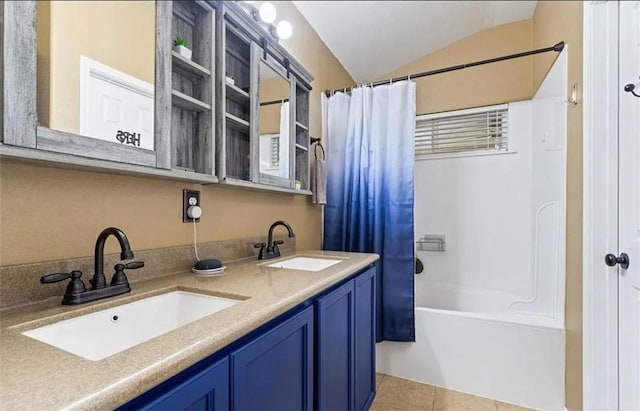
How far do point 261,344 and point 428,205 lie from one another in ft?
8.12

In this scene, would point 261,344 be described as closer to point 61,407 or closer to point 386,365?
point 61,407

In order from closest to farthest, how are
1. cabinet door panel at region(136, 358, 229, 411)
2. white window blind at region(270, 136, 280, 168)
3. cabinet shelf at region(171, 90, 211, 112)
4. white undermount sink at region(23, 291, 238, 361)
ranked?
cabinet door panel at region(136, 358, 229, 411)
white undermount sink at region(23, 291, 238, 361)
cabinet shelf at region(171, 90, 211, 112)
white window blind at region(270, 136, 280, 168)

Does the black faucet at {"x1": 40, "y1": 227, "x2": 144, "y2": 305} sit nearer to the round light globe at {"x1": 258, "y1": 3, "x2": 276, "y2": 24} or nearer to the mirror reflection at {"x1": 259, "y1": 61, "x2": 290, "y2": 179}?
the mirror reflection at {"x1": 259, "y1": 61, "x2": 290, "y2": 179}

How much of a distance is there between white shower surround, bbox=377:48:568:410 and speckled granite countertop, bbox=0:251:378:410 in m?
1.51

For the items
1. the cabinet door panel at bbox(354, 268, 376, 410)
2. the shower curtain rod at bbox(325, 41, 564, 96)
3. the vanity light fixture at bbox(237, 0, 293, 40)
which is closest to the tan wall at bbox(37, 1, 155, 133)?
the vanity light fixture at bbox(237, 0, 293, 40)

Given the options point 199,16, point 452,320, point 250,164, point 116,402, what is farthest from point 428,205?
point 116,402

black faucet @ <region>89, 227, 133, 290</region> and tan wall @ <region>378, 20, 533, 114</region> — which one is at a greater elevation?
tan wall @ <region>378, 20, 533, 114</region>

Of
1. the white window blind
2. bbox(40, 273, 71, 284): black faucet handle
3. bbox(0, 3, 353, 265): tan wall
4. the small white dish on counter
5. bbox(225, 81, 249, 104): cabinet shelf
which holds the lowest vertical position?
the small white dish on counter

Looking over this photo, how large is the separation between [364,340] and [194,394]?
121 cm

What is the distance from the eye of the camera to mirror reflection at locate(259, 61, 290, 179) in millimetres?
1651

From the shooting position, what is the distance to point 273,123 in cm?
175

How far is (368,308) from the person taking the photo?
1.70 metres
